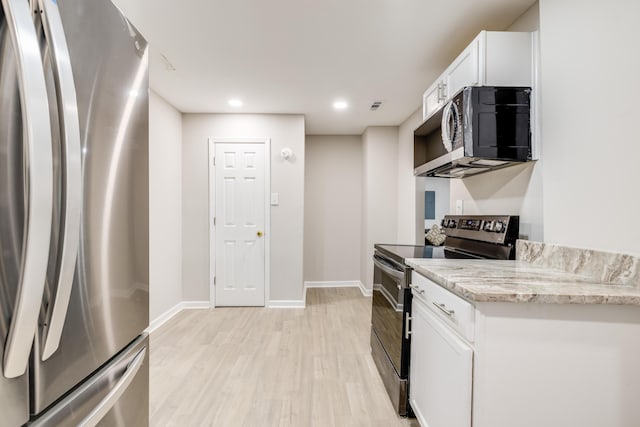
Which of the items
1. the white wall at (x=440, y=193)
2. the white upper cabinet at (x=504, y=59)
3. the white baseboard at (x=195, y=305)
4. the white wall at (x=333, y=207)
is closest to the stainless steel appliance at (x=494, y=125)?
the white upper cabinet at (x=504, y=59)

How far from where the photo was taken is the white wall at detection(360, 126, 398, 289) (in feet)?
13.7

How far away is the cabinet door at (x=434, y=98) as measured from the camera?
7.00 feet

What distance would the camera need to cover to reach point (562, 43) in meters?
1.46

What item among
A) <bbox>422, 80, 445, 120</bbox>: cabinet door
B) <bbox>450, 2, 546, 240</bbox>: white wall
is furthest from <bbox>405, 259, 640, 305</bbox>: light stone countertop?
<bbox>422, 80, 445, 120</bbox>: cabinet door

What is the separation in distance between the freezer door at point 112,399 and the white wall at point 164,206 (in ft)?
7.27

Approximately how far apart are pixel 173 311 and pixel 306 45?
3.12 metres

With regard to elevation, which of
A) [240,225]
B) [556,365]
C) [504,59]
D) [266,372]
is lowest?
[266,372]

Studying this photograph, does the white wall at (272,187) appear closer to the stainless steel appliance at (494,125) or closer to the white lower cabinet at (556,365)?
the stainless steel appliance at (494,125)

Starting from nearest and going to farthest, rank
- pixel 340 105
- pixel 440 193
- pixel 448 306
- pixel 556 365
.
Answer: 1. pixel 556 365
2. pixel 448 306
3. pixel 340 105
4. pixel 440 193

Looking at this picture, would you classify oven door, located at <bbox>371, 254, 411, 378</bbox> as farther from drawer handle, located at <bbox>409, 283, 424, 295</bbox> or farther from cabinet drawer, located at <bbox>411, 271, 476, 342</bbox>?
cabinet drawer, located at <bbox>411, 271, 476, 342</bbox>

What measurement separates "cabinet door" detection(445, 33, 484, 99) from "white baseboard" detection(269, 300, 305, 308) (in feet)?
9.08

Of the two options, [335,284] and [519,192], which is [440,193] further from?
[519,192]

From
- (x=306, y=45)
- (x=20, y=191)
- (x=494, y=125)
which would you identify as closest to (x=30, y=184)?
(x=20, y=191)

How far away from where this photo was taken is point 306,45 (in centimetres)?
213
